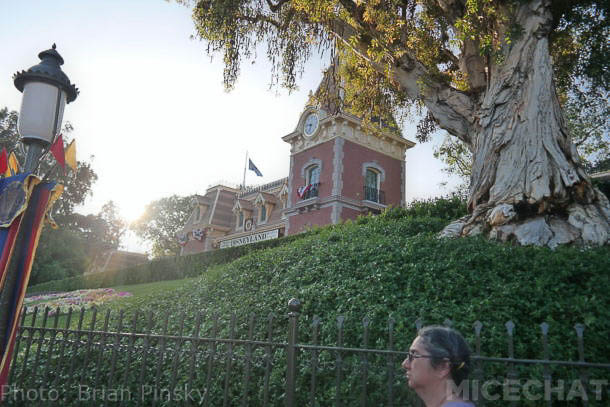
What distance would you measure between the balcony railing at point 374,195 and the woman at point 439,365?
2373cm

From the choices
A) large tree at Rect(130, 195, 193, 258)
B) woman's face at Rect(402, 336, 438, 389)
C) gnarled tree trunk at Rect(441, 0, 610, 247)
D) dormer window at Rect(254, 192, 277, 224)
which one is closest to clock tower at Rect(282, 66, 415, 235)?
dormer window at Rect(254, 192, 277, 224)

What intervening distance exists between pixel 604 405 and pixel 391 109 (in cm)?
1014

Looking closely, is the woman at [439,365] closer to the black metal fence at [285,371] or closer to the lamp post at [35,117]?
the black metal fence at [285,371]

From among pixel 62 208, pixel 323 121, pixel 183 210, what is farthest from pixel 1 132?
pixel 323 121

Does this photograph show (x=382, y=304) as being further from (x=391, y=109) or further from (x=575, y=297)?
(x=391, y=109)

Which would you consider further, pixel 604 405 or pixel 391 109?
pixel 391 109

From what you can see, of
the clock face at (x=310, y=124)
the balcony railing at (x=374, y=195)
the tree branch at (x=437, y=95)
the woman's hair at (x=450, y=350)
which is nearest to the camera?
the woman's hair at (x=450, y=350)

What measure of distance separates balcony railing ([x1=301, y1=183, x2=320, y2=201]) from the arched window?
2.93 m

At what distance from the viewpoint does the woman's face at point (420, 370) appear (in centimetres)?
199

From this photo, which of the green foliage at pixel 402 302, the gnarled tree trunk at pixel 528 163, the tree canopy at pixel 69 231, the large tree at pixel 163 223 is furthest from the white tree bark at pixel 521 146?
the large tree at pixel 163 223

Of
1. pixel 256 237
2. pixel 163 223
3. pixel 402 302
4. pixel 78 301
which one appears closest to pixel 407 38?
pixel 402 302

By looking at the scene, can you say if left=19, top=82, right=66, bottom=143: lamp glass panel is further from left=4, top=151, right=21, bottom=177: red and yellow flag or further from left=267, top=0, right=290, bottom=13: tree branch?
left=267, top=0, right=290, bottom=13: tree branch

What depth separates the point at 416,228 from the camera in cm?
855

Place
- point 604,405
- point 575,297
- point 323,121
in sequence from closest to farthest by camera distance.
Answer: point 604,405, point 575,297, point 323,121
